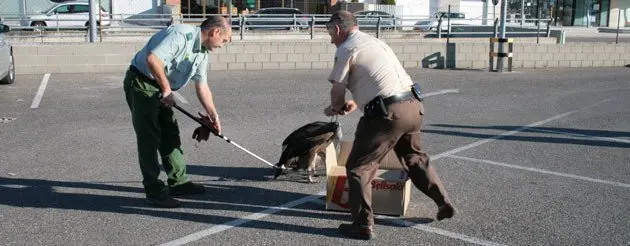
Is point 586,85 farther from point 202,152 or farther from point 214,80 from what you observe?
point 202,152

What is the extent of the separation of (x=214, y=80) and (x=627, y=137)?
8.14 meters

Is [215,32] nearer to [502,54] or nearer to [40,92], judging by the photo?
[40,92]

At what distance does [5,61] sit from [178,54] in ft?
27.0

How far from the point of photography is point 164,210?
5.59 m

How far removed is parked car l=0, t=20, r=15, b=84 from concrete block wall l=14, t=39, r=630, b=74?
1.55 m

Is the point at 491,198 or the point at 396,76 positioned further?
the point at 491,198

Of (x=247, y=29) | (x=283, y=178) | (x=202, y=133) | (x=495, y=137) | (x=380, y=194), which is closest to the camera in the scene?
(x=380, y=194)

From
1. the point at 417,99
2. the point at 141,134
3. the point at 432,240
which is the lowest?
the point at 432,240

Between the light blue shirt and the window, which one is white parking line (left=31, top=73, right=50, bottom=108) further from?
the window

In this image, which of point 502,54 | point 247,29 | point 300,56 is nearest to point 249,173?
point 300,56

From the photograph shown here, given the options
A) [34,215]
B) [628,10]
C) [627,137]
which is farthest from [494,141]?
[628,10]

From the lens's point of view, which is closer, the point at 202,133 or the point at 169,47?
the point at 169,47

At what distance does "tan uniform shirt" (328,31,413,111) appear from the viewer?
187 inches

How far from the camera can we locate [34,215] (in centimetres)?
542
